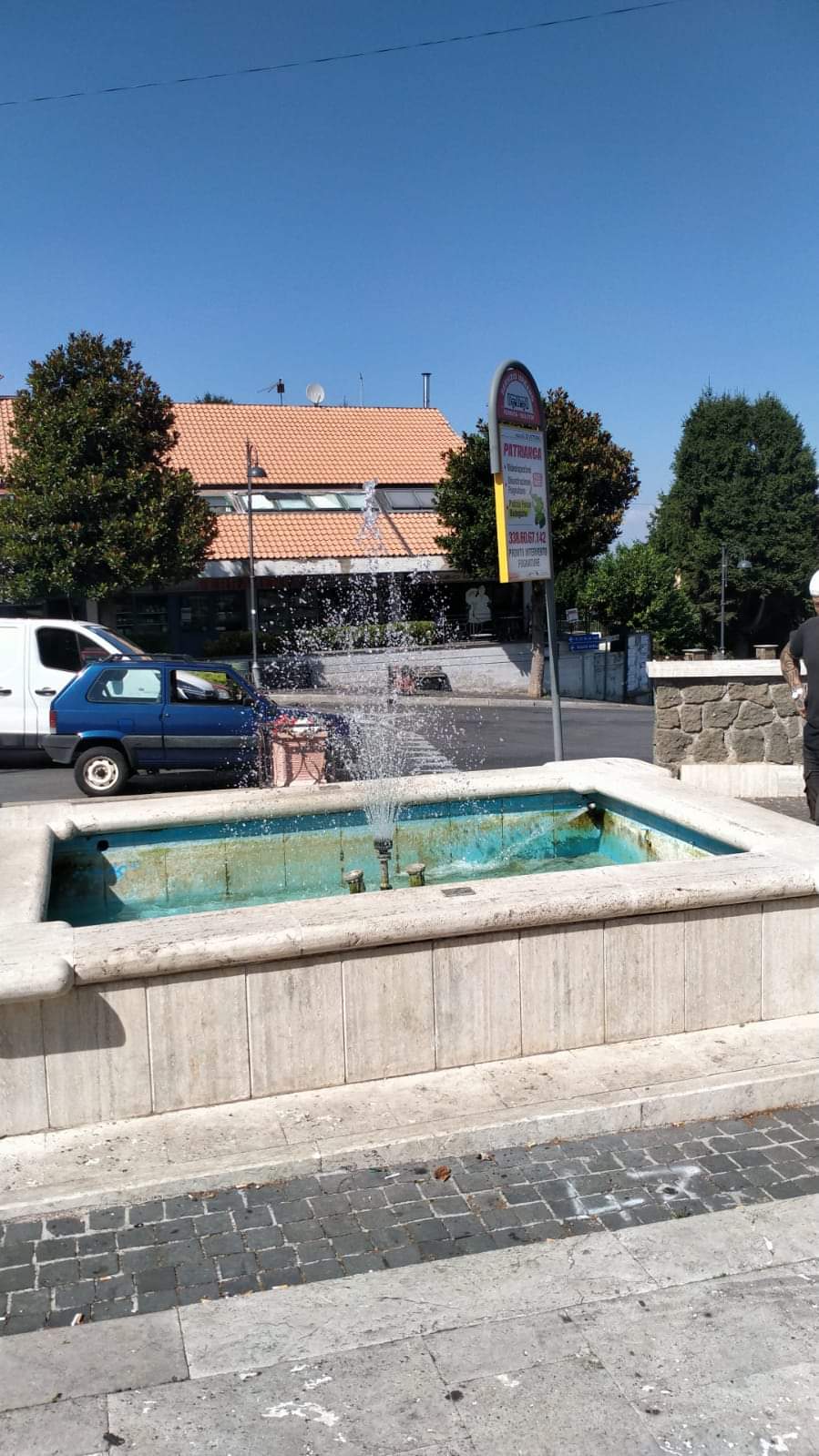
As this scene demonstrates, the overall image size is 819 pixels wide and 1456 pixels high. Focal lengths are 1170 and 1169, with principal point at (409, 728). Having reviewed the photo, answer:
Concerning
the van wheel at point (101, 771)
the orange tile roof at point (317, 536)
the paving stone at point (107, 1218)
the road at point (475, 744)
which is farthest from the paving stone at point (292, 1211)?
the orange tile roof at point (317, 536)

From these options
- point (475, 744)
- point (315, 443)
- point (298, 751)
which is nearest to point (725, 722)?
point (298, 751)

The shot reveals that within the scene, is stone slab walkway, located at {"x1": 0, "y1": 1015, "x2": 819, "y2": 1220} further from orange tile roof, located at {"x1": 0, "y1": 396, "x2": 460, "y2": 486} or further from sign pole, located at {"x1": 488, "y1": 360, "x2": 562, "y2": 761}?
orange tile roof, located at {"x1": 0, "y1": 396, "x2": 460, "y2": 486}

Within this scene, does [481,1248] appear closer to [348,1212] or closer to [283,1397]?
[348,1212]

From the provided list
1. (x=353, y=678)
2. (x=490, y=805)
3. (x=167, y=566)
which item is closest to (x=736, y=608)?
(x=353, y=678)

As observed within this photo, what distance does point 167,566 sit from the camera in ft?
93.7

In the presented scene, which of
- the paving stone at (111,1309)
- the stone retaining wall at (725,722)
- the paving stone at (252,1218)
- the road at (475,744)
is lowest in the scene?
the paving stone at (111,1309)

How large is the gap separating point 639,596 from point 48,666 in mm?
27392

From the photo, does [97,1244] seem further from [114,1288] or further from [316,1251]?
[316,1251]

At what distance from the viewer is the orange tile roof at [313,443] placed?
120 feet

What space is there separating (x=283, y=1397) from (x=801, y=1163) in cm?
199

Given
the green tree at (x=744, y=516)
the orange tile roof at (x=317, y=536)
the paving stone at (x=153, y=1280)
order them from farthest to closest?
the green tree at (x=744, y=516)
the orange tile roof at (x=317, y=536)
the paving stone at (x=153, y=1280)

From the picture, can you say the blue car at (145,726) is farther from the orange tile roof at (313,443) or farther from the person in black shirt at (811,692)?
the orange tile roof at (313,443)

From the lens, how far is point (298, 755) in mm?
11531

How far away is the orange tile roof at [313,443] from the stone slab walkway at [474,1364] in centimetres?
3378
